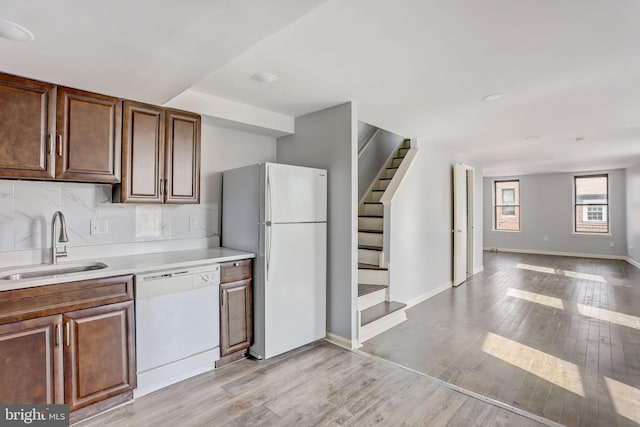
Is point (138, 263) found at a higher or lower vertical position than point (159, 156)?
lower

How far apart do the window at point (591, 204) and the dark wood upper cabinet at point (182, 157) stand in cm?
1004

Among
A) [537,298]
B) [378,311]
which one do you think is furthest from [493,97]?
[537,298]

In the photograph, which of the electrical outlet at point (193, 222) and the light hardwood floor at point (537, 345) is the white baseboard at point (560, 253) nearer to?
the light hardwood floor at point (537, 345)

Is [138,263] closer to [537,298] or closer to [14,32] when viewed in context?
[14,32]

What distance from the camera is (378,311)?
3.65 metres

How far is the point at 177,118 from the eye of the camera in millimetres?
2764

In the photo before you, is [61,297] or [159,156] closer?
[61,297]

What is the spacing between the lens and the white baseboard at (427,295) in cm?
445

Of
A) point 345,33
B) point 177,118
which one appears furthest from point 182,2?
point 177,118

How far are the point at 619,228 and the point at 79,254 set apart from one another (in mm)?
11063

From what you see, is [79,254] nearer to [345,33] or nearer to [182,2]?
Result: [182,2]

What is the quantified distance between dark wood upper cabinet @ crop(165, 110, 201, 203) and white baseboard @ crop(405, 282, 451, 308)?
122 inches

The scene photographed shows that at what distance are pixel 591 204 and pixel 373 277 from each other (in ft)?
26.6

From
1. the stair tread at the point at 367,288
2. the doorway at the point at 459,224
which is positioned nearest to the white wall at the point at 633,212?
the doorway at the point at 459,224
